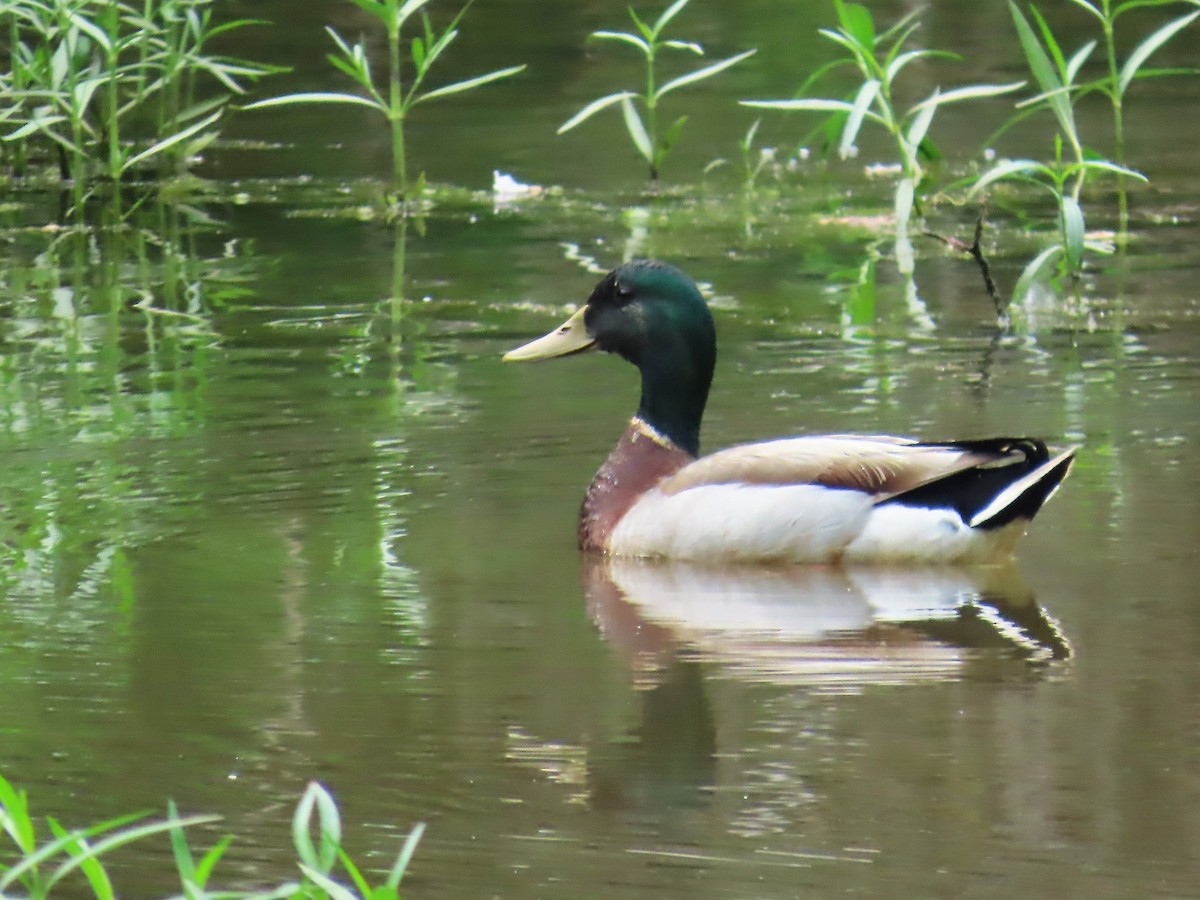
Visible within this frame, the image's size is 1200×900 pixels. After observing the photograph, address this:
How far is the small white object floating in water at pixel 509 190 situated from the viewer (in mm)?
14648

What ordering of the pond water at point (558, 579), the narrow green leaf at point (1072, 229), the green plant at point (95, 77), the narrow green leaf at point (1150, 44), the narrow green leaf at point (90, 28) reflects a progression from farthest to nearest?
the green plant at point (95, 77) < the narrow green leaf at point (90, 28) < the narrow green leaf at point (1150, 44) < the narrow green leaf at point (1072, 229) < the pond water at point (558, 579)

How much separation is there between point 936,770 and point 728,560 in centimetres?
224

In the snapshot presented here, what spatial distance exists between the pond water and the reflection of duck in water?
2 centimetres

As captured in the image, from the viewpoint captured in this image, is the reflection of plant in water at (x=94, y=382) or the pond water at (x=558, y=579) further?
the reflection of plant in water at (x=94, y=382)

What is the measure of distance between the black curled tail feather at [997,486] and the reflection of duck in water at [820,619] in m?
0.19

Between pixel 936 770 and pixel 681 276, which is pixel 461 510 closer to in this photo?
pixel 681 276

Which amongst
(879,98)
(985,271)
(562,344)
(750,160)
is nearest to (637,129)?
(750,160)

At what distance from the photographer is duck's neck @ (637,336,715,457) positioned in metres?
8.50

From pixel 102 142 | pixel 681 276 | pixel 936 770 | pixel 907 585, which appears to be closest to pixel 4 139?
pixel 102 142

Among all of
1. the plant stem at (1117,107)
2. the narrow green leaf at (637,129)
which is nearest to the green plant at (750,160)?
the narrow green leaf at (637,129)

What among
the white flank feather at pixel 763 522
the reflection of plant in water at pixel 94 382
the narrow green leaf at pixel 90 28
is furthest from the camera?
the narrow green leaf at pixel 90 28

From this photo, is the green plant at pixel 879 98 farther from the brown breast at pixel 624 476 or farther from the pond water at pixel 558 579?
the brown breast at pixel 624 476

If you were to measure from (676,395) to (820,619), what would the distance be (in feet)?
5.13

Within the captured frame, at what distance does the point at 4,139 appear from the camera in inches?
556
